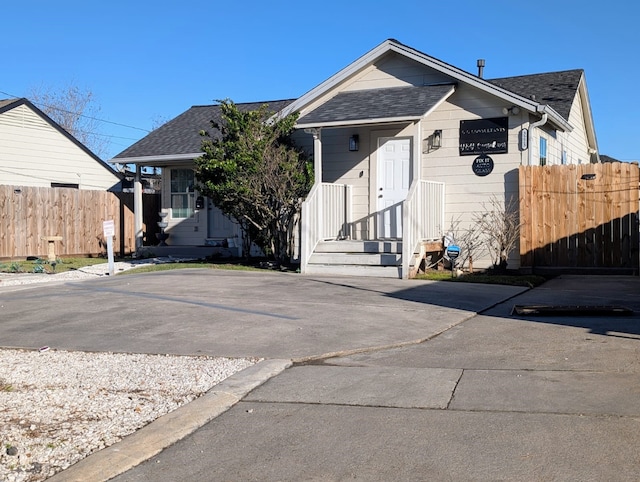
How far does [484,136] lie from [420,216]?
8.41ft

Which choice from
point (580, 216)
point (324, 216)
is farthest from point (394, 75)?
point (580, 216)

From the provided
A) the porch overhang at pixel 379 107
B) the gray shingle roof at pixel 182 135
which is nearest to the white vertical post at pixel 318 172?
the porch overhang at pixel 379 107

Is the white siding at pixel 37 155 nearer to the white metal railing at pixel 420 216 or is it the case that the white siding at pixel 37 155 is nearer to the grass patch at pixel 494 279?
the white metal railing at pixel 420 216

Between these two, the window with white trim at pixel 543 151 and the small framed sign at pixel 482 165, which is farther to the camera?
the window with white trim at pixel 543 151

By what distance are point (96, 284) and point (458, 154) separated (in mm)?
8161

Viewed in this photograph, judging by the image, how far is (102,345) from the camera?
778cm

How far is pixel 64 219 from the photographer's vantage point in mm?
20078

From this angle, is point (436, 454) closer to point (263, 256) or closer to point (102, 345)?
point (102, 345)

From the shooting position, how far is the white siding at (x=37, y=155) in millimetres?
23562

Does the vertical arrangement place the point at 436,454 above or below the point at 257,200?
below

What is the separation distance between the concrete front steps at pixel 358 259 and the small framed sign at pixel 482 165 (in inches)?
101

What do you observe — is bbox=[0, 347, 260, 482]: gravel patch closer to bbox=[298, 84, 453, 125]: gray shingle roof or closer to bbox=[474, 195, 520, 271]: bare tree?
bbox=[298, 84, 453, 125]: gray shingle roof

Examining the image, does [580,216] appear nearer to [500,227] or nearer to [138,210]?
[500,227]

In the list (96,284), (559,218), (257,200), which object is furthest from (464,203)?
(96,284)
